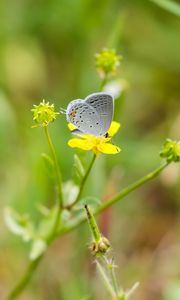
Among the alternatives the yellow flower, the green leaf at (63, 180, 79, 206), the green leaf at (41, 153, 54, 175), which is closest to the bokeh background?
the green leaf at (63, 180, 79, 206)

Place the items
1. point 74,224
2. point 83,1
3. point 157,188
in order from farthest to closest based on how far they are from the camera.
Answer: point 157,188 < point 83,1 < point 74,224

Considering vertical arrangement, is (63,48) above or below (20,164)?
above

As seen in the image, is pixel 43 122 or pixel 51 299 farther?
pixel 51 299

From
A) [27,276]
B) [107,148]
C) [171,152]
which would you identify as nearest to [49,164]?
[107,148]

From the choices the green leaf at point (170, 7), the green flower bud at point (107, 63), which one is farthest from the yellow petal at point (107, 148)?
the green leaf at point (170, 7)

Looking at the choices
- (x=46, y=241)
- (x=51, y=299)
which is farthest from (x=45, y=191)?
(x=46, y=241)

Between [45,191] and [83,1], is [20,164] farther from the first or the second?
[83,1]

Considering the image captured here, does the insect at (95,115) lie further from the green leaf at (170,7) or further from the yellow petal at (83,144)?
the green leaf at (170,7)
